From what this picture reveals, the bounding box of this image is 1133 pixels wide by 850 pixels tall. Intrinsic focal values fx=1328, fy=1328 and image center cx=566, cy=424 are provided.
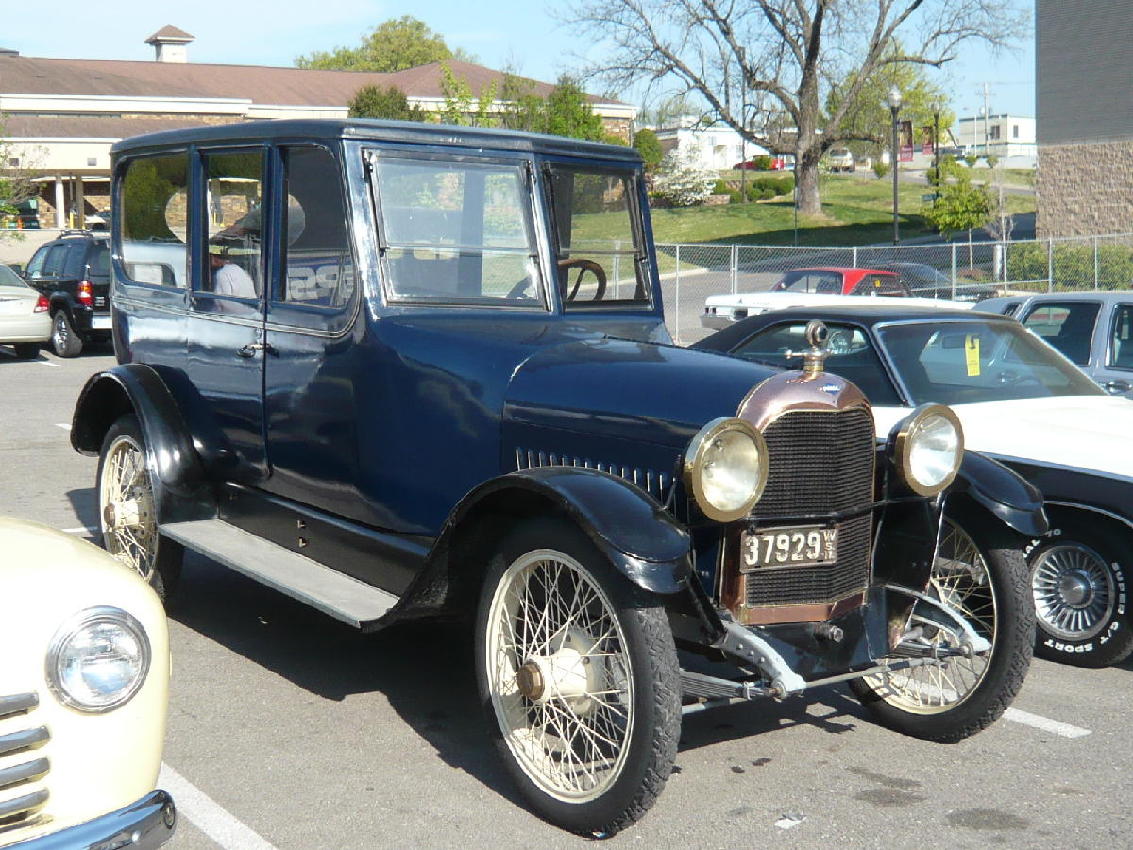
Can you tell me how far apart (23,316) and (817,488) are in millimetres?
17199

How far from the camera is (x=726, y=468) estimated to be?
3980mm

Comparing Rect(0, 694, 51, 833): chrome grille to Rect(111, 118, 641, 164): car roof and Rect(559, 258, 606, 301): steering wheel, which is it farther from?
Rect(559, 258, 606, 301): steering wheel

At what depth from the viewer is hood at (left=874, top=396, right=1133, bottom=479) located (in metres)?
5.97

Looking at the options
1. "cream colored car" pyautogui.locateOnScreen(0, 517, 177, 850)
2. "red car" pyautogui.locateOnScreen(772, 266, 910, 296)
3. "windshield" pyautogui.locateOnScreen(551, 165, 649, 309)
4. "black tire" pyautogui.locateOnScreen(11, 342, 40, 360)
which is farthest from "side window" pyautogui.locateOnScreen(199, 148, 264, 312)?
"red car" pyautogui.locateOnScreen(772, 266, 910, 296)

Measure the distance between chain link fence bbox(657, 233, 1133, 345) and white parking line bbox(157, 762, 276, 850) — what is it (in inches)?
609

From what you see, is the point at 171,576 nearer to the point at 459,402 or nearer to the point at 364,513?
the point at 364,513

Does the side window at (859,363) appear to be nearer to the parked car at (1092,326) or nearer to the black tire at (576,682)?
the parked car at (1092,326)

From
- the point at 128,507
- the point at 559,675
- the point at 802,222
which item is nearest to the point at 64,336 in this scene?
the point at 128,507

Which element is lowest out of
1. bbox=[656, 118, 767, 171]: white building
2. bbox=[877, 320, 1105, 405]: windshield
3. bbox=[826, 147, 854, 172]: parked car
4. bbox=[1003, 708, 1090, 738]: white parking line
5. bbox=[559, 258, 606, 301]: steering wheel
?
bbox=[1003, 708, 1090, 738]: white parking line

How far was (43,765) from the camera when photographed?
2850 millimetres

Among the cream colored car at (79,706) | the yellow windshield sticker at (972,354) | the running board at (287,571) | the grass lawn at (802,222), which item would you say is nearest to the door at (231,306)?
the running board at (287,571)

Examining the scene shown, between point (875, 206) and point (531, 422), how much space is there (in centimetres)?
5455

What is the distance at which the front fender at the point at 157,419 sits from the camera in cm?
598

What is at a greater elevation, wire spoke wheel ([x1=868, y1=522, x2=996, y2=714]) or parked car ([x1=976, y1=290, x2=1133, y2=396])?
parked car ([x1=976, y1=290, x2=1133, y2=396])
